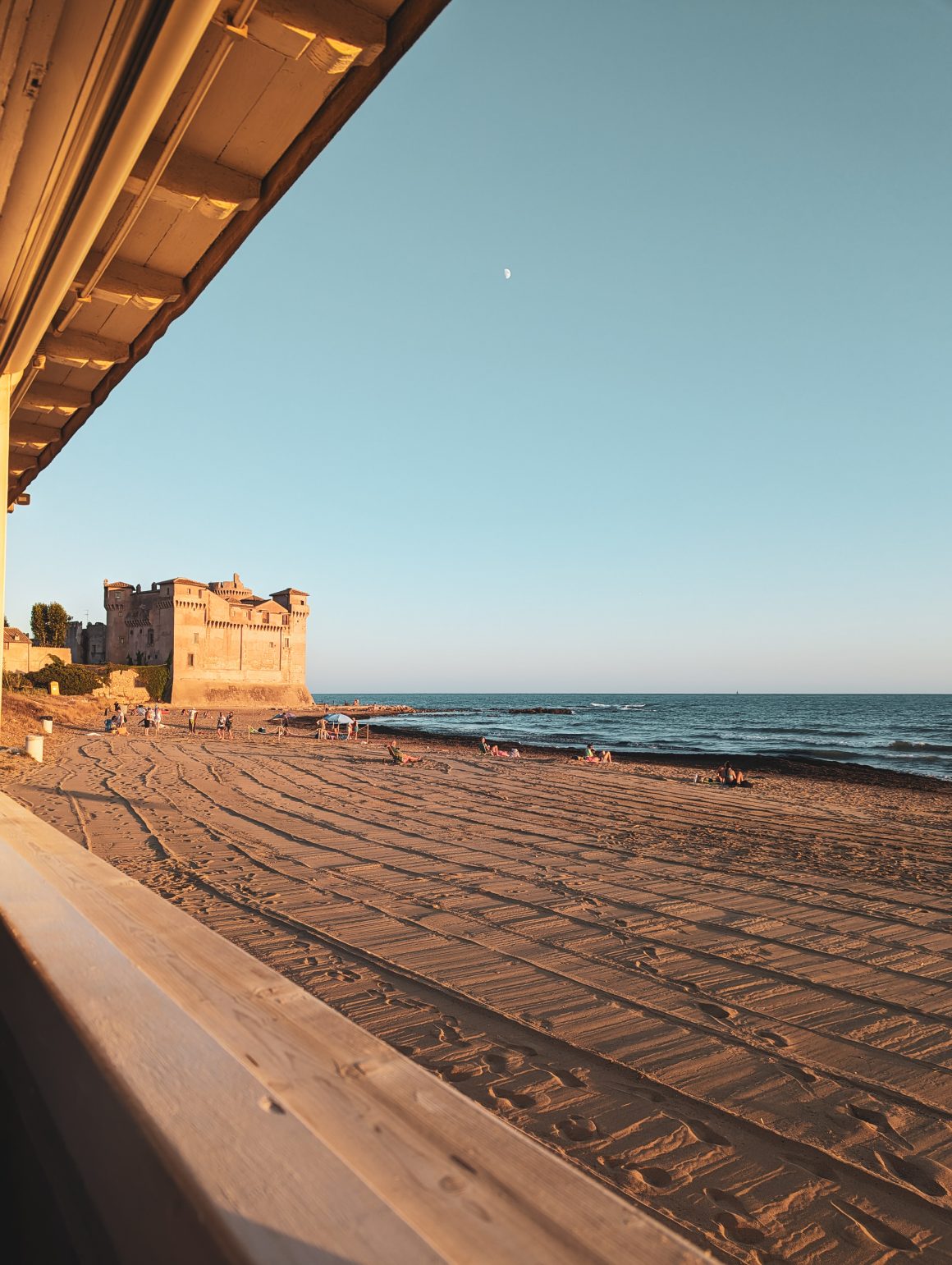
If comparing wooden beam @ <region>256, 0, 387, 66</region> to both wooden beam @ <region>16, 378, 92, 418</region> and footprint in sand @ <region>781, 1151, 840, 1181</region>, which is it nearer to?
wooden beam @ <region>16, 378, 92, 418</region>

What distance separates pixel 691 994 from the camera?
374 cm

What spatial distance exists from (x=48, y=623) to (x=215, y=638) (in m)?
12.4

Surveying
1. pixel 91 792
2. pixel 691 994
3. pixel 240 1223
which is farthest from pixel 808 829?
pixel 240 1223

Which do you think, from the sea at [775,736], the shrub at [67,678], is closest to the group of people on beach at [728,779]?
the sea at [775,736]

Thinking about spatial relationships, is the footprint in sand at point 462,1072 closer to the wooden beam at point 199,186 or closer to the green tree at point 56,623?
the wooden beam at point 199,186

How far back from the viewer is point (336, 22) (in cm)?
206

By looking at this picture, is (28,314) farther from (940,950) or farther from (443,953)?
(940,950)

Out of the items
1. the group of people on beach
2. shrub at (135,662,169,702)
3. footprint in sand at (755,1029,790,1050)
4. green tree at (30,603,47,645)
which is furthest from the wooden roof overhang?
green tree at (30,603,47,645)

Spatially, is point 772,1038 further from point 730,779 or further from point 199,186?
point 730,779

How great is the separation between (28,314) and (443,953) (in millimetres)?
4038

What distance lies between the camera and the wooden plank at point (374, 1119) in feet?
2.08

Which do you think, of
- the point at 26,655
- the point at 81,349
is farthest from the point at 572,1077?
the point at 26,655

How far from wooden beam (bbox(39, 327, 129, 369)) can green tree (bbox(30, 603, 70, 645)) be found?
56185 millimetres

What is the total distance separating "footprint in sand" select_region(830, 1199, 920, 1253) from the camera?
2.10 m
